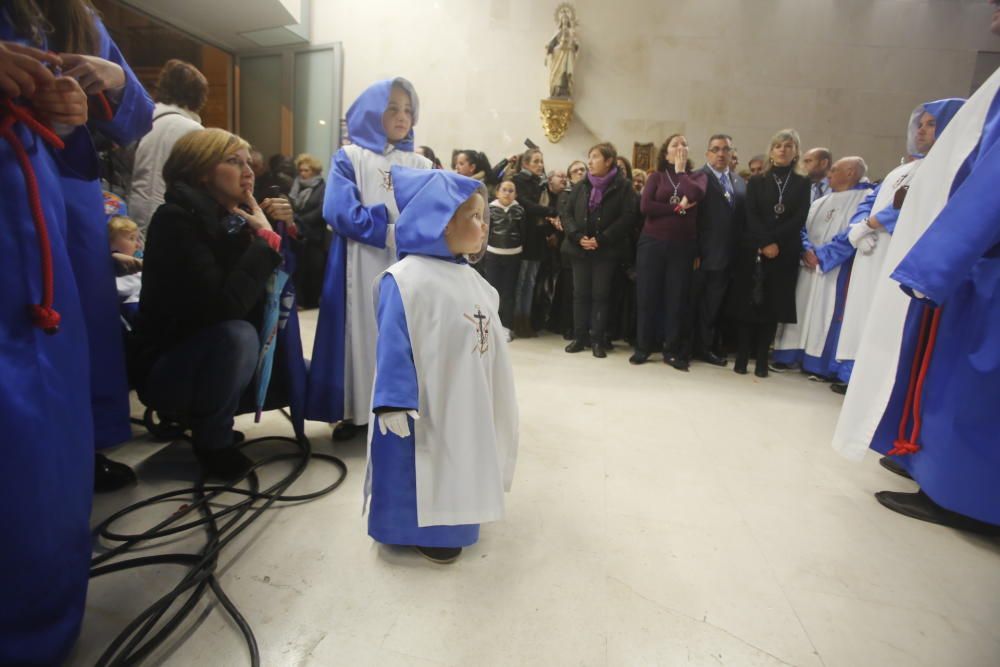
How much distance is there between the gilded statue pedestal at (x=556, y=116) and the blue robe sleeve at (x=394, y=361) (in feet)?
20.2

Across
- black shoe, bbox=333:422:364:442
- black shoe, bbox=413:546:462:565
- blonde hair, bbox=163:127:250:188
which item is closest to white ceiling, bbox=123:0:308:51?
blonde hair, bbox=163:127:250:188

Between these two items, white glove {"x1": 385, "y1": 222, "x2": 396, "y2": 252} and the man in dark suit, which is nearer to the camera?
white glove {"x1": 385, "y1": 222, "x2": 396, "y2": 252}

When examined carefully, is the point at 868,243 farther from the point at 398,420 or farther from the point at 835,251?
the point at 398,420

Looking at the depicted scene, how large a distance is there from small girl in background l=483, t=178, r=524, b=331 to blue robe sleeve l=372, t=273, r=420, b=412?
129 inches

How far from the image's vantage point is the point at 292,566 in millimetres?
1670

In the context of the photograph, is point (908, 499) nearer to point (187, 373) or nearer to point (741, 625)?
point (741, 625)

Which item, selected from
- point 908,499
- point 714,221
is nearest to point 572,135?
point 714,221

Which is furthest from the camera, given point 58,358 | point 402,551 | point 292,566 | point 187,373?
point 187,373

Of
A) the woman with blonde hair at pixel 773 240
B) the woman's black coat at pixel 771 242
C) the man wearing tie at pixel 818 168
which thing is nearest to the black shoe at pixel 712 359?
the woman with blonde hair at pixel 773 240

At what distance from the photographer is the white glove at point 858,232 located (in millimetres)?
3676

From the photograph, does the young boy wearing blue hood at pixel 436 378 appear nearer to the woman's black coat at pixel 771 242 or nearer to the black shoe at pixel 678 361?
the black shoe at pixel 678 361

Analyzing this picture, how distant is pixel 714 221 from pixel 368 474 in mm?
3628

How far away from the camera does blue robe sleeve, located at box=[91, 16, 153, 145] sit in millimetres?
1656

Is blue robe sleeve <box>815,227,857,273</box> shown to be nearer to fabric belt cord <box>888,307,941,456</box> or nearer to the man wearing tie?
the man wearing tie
